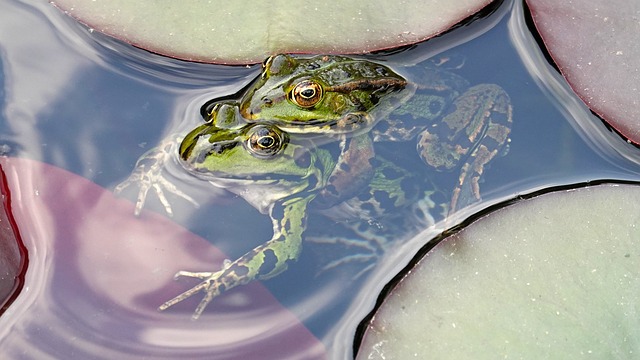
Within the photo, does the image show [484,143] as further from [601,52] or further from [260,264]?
[260,264]

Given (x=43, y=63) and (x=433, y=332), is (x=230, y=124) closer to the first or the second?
(x=43, y=63)

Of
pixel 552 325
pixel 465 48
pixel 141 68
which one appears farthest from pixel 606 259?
pixel 141 68

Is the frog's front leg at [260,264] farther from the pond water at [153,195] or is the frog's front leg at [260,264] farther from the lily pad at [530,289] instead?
the lily pad at [530,289]

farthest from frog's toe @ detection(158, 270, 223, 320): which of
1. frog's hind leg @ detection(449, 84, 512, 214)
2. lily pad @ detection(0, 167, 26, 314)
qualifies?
frog's hind leg @ detection(449, 84, 512, 214)

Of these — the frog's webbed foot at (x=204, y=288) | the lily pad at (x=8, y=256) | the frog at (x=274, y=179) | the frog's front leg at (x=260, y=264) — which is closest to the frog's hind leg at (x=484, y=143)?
the frog at (x=274, y=179)

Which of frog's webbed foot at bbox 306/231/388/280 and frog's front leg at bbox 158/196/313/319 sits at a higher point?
frog's front leg at bbox 158/196/313/319

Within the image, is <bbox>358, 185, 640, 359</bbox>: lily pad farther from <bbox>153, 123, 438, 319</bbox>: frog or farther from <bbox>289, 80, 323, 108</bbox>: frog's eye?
<bbox>289, 80, 323, 108</bbox>: frog's eye

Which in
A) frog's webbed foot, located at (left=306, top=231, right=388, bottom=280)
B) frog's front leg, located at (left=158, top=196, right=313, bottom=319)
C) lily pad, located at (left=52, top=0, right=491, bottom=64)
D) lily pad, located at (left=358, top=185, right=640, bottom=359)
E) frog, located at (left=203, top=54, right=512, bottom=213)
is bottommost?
lily pad, located at (left=358, top=185, right=640, bottom=359)

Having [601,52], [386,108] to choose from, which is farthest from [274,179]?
[601,52]
